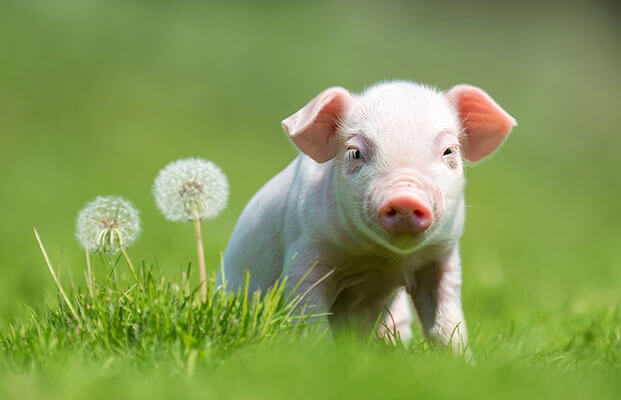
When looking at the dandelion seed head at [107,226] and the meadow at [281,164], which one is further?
the dandelion seed head at [107,226]

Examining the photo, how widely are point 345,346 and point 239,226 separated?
1740 millimetres

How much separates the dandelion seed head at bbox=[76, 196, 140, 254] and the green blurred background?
3.83ft

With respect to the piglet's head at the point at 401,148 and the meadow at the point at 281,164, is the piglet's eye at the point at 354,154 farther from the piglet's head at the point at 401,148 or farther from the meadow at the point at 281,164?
the meadow at the point at 281,164

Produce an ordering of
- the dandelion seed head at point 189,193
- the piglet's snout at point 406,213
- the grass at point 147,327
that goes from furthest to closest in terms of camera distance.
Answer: the dandelion seed head at point 189,193
the piglet's snout at point 406,213
the grass at point 147,327

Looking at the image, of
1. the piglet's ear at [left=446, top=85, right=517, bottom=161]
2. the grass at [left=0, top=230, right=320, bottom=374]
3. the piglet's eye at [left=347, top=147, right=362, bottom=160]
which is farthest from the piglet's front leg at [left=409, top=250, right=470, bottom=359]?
the grass at [left=0, top=230, right=320, bottom=374]

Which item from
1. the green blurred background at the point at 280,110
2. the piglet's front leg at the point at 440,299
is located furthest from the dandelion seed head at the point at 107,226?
the piglet's front leg at the point at 440,299

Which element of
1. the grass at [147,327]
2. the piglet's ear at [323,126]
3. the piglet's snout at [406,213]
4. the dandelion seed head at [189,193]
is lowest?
the grass at [147,327]

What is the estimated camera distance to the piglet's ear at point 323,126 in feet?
12.6

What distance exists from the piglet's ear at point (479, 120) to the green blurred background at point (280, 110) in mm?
884

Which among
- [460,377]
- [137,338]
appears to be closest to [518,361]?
[460,377]

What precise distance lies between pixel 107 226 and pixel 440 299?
1.61 meters

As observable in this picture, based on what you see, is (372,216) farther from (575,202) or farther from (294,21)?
(294,21)

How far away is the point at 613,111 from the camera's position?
20828 mm

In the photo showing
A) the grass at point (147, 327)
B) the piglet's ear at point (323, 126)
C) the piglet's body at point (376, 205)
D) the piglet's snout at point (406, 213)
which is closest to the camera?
the grass at point (147, 327)
